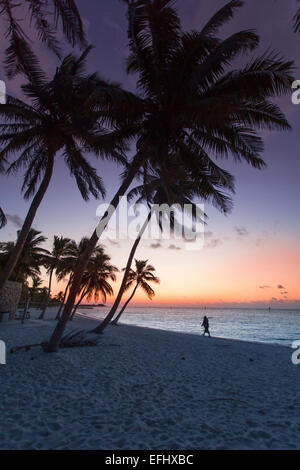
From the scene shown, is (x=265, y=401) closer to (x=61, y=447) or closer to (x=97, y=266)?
(x=61, y=447)

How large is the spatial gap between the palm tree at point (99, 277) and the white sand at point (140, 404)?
19.2m

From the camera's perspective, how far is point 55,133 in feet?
32.4

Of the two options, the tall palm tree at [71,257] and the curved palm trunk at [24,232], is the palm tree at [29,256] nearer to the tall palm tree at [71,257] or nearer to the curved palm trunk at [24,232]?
the tall palm tree at [71,257]

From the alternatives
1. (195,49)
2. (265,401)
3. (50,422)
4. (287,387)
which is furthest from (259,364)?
(195,49)

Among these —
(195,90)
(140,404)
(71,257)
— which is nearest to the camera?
(140,404)

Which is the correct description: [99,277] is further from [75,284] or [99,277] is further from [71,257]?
[75,284]

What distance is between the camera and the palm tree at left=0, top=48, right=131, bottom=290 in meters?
8.71

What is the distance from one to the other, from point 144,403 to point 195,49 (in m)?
8.93

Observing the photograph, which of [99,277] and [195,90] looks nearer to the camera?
[195,90]

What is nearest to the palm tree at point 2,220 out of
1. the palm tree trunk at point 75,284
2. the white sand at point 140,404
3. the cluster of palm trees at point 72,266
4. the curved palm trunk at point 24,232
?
the curved palm trunk at point 24,232

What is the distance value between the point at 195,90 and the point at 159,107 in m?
1.39

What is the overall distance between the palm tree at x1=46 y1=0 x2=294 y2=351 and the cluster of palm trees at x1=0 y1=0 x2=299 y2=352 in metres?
0.03

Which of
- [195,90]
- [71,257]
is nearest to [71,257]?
[71,257]

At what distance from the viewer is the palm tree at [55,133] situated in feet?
28.6
